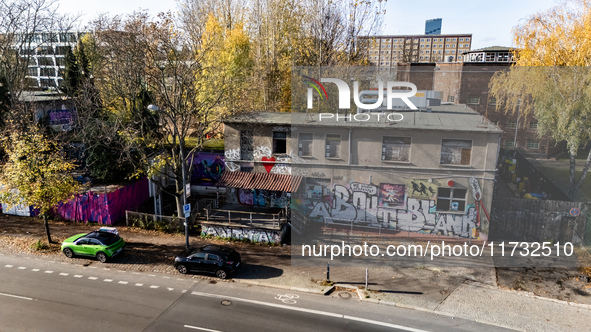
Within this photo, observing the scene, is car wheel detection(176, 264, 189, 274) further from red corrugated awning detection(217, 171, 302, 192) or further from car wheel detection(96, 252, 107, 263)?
red corrugated awning detection(217, 171, 302, 192)

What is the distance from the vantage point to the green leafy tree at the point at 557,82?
2322cm

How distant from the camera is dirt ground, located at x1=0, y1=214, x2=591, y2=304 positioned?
656 inches

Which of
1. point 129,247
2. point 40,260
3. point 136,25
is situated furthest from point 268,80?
point 40,260

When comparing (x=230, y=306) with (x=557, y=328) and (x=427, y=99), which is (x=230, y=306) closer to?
(x=557, y=328)

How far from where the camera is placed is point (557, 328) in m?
13.5

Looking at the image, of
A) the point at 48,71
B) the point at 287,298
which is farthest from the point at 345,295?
the point at 48,71

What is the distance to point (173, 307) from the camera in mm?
14641

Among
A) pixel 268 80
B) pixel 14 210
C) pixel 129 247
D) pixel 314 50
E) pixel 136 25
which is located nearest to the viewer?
pixel 129 247

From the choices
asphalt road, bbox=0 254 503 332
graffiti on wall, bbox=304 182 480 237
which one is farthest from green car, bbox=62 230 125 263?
graffiti on wall, bbox=304 182 480 237

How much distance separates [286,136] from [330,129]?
2.97m

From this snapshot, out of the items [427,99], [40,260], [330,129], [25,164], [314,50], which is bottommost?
[40,260]

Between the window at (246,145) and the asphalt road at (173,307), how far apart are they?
9.01m

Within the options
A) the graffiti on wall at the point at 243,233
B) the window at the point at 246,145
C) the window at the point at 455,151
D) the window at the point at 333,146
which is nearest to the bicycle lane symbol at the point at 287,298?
the graffiti on wall at the point at 243,233

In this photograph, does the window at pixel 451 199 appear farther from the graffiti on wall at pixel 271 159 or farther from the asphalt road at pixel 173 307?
the graffiti on wall at pixel 271 159
